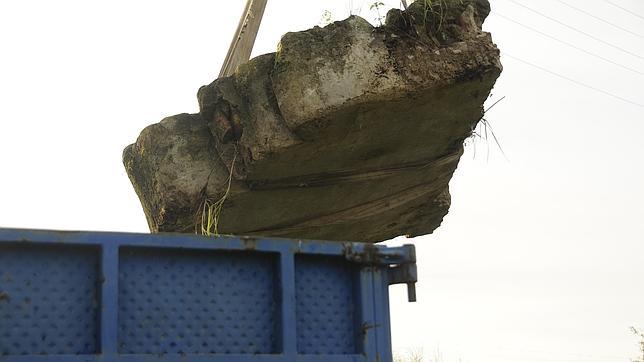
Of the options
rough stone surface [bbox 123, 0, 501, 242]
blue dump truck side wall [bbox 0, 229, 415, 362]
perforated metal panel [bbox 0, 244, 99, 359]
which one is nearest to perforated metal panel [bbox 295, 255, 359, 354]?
blue dump truck side wall [bbox 0, 229, 415, 362]

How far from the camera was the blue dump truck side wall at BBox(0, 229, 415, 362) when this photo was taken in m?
2.28

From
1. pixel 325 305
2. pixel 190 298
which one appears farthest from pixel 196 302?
pixel 325 305

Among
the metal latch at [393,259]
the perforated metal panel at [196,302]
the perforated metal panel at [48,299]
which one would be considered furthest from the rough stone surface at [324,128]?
the perforated metal panel at [48,299]

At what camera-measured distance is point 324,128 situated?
4.62 metres

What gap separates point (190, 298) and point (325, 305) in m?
0.45

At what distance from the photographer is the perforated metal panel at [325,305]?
2.60m

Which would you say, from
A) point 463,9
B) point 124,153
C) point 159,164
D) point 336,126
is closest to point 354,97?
point 336,126

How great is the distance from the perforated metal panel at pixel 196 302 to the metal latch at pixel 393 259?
276mm

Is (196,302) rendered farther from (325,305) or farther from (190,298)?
(325,305)

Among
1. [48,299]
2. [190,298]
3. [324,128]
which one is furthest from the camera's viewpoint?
[324,128]

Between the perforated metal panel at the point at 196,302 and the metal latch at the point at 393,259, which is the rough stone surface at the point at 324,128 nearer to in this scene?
the metal latch at the point at 393,259

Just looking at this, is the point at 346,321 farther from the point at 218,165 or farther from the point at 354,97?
the point at 218,165

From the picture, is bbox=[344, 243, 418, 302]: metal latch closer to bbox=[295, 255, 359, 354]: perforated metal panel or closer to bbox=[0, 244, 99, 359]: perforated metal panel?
bbox=[295, 255, 359, 354]: perforated metal panel

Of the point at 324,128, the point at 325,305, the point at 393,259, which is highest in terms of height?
the point at 324,128
